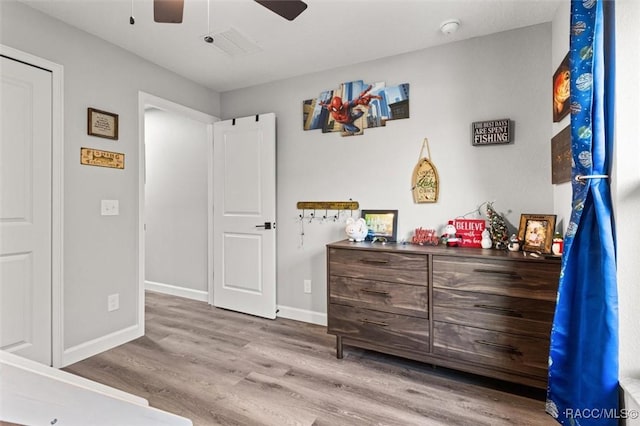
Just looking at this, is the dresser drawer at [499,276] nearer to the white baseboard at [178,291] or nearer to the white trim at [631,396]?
the white trim at [631,396]

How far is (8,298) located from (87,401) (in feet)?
6.89

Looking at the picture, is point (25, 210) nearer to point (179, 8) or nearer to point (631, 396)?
point (179, 8)

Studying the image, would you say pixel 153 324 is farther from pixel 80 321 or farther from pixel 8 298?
pixel 8 298

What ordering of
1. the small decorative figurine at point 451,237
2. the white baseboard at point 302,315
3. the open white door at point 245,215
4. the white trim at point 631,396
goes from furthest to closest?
the open white door at point 245,215, the white baseboard at point 302,315, the small decorative figurine at point 451,237, the white trim at point 631,396

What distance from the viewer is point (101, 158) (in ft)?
8.12

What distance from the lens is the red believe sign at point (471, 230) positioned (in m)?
2.31

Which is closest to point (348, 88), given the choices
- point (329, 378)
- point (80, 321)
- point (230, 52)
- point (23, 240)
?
point (230, 52)

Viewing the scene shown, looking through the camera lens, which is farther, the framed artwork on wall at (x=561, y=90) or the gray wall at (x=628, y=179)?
the framed artwork on wall at (x=561, y=90)

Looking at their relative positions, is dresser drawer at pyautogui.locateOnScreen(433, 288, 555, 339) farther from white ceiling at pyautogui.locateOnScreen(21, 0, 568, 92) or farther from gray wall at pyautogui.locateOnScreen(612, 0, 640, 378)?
white ceiling at pyautogui.locateOnScreen(21, 0, 568, 92)

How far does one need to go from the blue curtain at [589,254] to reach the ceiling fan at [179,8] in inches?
49.2

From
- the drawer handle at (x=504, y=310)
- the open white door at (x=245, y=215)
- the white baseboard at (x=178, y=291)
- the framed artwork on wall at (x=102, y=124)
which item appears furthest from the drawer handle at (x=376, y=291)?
the framed artwork on wall at (x=102, y=124)

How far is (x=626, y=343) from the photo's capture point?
4.30 feet

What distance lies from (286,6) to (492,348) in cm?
212

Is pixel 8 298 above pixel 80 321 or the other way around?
above
